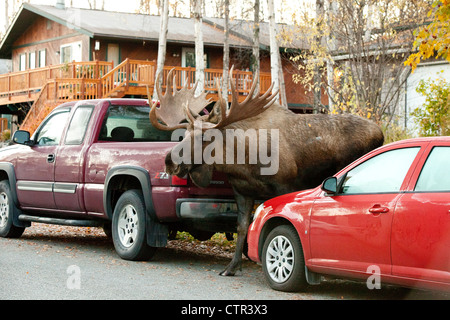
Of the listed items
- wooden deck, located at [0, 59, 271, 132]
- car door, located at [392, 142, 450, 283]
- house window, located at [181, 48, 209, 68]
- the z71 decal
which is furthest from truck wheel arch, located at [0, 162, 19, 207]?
house window, located at [181, 48, 209, 68]

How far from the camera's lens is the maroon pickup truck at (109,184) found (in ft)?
33.1

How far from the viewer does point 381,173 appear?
7477mm

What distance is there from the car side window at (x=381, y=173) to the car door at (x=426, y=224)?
0.86 feet

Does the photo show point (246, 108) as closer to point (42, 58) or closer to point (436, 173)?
point (436, 173)

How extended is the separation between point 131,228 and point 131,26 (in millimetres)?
31213

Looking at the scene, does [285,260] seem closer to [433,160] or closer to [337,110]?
[433,160]

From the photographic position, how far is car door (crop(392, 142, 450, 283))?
6391mm

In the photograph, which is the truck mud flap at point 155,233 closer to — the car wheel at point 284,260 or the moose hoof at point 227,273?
the moose hoof at point 227,273

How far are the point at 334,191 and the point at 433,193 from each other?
1.36 metres

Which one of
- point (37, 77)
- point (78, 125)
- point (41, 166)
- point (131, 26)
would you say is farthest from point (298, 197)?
point (131, 26)

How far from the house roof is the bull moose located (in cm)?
2698

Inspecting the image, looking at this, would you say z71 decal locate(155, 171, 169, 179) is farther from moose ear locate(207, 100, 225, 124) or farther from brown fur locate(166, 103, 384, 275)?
moose ear locate(207, 100, 225, 124)

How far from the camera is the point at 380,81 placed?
16.8 metres

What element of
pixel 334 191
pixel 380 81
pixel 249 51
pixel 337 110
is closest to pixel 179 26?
pixel 249 51
